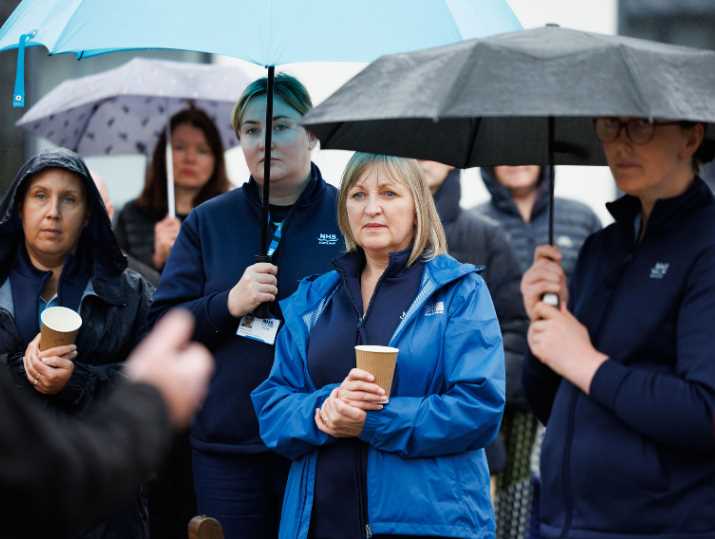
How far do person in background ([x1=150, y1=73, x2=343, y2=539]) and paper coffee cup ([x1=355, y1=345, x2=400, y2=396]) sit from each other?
0.70 m

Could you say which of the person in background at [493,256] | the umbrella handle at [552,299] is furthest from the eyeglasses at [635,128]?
the person in background at [493,256]

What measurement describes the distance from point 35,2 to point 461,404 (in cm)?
207

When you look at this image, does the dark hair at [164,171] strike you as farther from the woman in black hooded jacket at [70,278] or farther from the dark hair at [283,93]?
the dark hair at [283,93]

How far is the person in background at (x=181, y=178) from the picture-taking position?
21.7ft

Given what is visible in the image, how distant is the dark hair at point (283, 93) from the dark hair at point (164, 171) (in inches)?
75.7

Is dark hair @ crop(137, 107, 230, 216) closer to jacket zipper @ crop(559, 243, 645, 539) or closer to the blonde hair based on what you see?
the blonde hair

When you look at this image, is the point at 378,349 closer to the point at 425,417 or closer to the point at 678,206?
the point at 425,417

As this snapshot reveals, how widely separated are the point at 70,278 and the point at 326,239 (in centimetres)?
94

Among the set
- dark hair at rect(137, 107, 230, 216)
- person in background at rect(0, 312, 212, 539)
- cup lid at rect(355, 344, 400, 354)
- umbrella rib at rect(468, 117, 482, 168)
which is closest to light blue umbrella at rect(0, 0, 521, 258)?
umbrella rib at rect(468, 117, 482, 168)

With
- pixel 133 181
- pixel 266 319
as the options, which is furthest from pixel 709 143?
pixel 133 181

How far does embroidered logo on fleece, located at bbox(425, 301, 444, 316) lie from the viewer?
393 cm

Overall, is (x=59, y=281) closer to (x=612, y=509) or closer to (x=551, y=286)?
(x=551, y=286)

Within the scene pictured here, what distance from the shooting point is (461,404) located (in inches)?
149

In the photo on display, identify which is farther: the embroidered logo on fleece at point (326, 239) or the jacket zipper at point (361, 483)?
the embroidered logo on fleece at point (326, 239)
